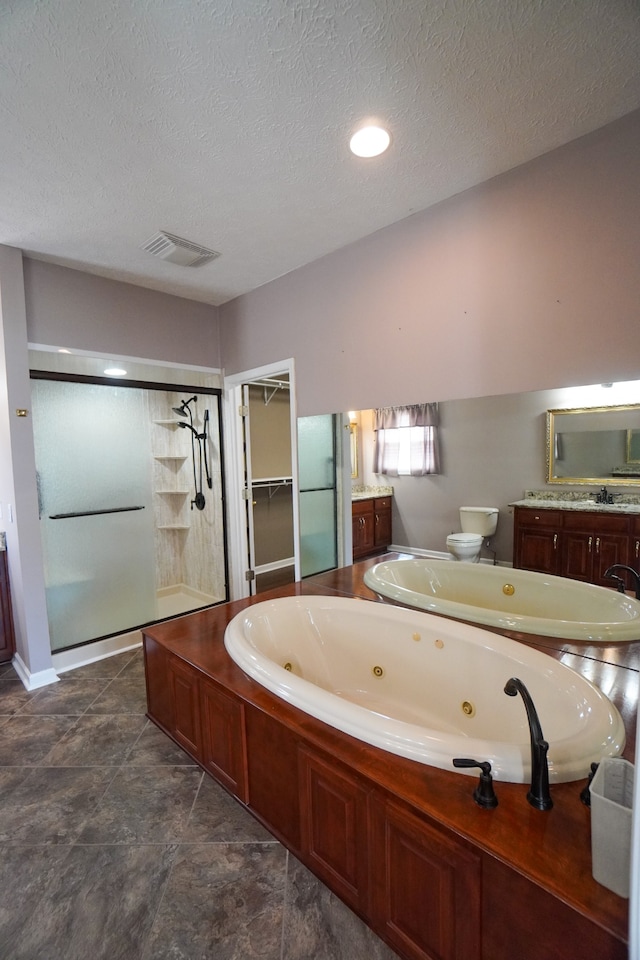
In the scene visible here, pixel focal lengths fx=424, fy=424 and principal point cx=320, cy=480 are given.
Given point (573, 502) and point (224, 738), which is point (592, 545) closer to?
point (573, 502)

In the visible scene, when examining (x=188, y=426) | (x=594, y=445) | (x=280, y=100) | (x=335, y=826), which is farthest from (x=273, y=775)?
(x=188, y=426)

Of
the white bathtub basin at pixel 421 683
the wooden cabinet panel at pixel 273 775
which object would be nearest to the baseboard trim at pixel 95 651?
the white bathtub basin at pixel 421 683

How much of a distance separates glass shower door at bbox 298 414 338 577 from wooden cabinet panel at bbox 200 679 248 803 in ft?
4.18

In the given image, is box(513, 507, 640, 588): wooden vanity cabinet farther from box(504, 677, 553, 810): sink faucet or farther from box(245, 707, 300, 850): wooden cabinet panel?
box(245, 707, 300, 850): wooden cabinet panel

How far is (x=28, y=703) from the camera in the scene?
2.47m

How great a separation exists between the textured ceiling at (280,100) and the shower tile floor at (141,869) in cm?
259

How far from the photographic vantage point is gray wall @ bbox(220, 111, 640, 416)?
162 cm

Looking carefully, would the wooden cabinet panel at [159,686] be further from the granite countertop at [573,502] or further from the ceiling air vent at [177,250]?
the ceiling air vent at [177,250]

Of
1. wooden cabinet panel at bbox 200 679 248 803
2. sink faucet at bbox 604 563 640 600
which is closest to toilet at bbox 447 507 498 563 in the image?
sink faucet at bbox 604 563 640 600

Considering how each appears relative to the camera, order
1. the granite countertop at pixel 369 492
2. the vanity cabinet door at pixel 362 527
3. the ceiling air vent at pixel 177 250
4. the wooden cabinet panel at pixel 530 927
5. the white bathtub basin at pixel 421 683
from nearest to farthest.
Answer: the wooden cabinet panel at pixel 530 927, the white bathtub basin at pixel 421 683, the ceiling air vent at pixel 177 250, the granite countertop at pixel 369 492, the vanity cabinet door at pixel 362 527

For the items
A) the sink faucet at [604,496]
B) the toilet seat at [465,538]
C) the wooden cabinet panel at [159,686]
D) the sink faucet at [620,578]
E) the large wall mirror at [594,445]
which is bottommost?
the wooden cabinet panel at [159,686]

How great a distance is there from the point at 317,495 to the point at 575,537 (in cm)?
162

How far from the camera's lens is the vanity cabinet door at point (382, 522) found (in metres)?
2.52

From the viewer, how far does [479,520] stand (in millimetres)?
2143
